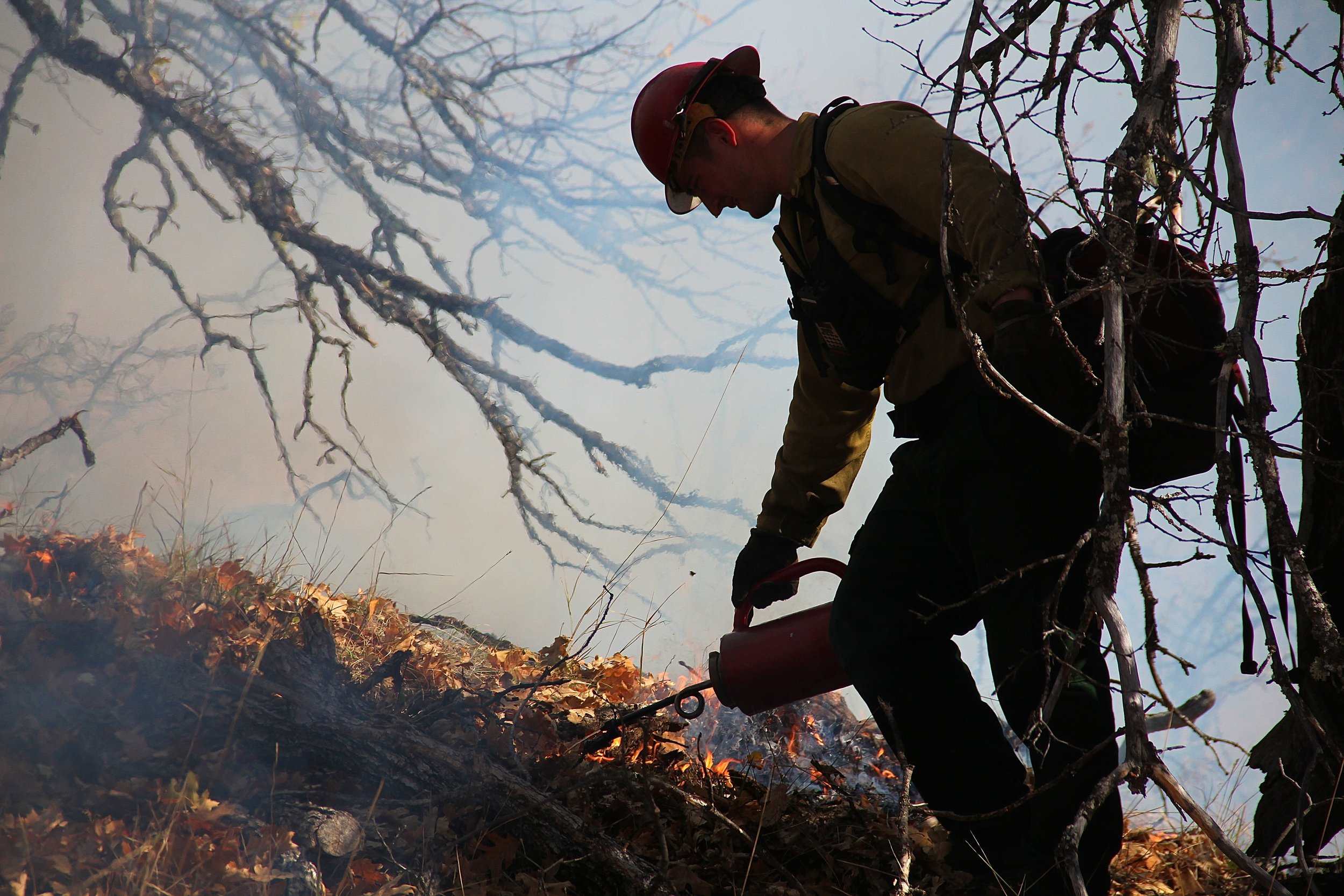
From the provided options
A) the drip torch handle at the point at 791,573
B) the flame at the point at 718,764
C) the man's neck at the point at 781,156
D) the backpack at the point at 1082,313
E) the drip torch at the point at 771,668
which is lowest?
the flame at the point at 718,764

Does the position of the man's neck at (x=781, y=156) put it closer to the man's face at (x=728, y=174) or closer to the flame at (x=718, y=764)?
the man's face at (x=728, y=174)

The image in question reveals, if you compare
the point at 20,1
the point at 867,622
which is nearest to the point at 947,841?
the point at 867,622

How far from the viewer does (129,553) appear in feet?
9.41

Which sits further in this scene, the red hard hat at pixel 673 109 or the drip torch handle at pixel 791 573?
the drip torch handle at pixel 791 573

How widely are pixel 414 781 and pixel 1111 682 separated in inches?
64.6

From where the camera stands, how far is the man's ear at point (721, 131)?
220 centimetres

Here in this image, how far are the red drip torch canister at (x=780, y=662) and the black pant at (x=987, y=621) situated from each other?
0.66 feet

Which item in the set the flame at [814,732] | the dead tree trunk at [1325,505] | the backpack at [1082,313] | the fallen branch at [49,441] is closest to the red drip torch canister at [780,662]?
the backpack at [1082,313]

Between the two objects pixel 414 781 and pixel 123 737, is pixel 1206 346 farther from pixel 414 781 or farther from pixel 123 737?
pixel 123 737

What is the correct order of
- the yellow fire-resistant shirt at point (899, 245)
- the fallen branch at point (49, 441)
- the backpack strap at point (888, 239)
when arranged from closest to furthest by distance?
1. the yellow fire-resistant shirt at point (899, 245)
2. the backpack strap at point (888, 239)
3. the fallen branch at point (49, 441)

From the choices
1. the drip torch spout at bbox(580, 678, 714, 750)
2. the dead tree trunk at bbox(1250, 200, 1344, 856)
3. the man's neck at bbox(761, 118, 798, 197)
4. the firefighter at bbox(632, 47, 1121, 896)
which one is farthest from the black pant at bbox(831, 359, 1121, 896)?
the man's neck at bbox(761, 118, 798, 197)

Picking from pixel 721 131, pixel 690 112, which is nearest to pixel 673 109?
pixel 690 112

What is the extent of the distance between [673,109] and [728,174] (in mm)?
267

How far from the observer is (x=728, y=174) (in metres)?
2.25
